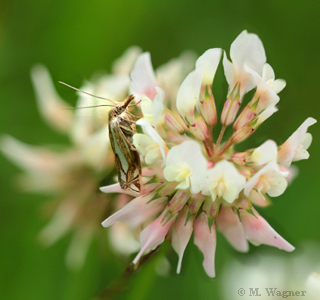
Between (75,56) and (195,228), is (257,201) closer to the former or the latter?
(195,228)

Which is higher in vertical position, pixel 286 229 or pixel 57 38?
pixel 57 38

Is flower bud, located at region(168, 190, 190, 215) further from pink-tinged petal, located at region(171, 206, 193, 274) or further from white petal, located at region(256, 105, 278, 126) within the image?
white petal, located at region(256, 105, 278, 126)

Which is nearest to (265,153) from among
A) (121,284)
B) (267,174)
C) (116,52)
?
(267,174)

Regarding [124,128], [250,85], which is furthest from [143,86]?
[250,85]

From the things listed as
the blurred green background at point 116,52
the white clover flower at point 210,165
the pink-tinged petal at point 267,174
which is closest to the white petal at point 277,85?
the white clover flower at point 210,165

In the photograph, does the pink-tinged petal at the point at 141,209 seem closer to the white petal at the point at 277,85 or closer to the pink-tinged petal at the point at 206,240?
the pink-tinged petal at the point at 206,240

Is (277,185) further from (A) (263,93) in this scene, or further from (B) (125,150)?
(B) (125,150)
